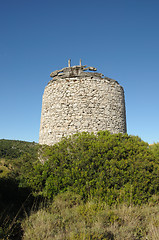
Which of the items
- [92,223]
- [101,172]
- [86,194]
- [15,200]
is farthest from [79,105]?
[92,223]

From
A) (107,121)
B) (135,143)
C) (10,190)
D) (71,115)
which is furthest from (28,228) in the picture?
(107,121)

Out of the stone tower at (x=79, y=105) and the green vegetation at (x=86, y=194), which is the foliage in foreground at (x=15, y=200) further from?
the stone tower at (x=79, y=105)

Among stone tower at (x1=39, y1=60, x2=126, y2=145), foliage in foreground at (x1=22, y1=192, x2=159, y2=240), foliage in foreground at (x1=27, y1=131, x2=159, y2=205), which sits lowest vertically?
foliage in foreground at (x1=22, y1=192, x2=159, y2=240)

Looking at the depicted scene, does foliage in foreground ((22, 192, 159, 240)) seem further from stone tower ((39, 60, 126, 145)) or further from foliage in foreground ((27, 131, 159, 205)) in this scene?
stone tower ((39, 60, 126, 145))

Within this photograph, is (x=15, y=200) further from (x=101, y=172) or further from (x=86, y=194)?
(x=101, y=172)

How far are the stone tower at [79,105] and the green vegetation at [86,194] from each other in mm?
1259

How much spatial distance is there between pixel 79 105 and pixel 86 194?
4.32 meters

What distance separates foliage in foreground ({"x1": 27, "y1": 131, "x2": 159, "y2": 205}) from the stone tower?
1.76m

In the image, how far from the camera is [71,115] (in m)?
8.32

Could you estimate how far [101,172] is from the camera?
17.9 feet

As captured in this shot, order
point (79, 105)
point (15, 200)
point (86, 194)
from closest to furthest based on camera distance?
1. point (86, 194)
2. point (15, 200)
3. point (79, 105)

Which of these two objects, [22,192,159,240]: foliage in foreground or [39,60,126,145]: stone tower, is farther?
[39,60,126,145]: stone tower

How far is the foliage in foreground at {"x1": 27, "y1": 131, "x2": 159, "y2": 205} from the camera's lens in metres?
5.30

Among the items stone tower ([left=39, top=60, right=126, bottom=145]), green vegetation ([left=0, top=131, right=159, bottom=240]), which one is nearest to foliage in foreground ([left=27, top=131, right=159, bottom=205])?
green vegetation ([left=0, top=131, right=159, bottom=240])
